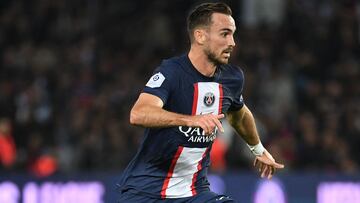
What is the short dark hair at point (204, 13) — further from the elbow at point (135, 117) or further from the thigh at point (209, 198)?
the thigh at point (209, 198)

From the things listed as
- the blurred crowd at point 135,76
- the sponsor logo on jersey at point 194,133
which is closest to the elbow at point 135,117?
the sponsor logo on jersey at point 194,133

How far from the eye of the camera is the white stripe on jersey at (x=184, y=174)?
6.65 metres

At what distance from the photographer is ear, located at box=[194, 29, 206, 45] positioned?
22.0 ft

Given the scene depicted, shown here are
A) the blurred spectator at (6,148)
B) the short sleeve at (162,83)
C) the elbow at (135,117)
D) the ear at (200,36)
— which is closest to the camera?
the elbow at (135,117)

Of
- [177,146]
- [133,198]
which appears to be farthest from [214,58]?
[133,198]

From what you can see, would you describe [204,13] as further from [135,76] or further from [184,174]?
[135,76]

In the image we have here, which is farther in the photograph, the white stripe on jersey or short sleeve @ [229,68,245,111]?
short sleeve @ [229,68,245,111]

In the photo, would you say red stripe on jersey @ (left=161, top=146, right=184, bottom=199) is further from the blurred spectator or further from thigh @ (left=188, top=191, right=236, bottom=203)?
the blurred spectator

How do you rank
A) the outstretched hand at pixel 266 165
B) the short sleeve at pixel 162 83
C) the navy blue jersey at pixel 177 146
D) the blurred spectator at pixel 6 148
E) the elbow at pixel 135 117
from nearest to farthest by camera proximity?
the elbow at pixel 135 117
the short sleeve at pixel 162 83
the navy blue jersey at pixel 177 146
the outstretched hand at pixel 266 165
the blurred spectator at pixel 6 148

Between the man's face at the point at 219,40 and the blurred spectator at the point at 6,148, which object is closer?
the man's face at the point at 219,40

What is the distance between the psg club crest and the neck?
5.3 inches

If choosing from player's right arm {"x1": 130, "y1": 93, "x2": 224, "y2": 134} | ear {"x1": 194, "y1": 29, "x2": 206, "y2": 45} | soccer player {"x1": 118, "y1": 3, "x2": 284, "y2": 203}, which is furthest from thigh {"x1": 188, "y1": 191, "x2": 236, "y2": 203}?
ear {"x1": 194, "y1": 29, "x2": 206, "y2": 45}

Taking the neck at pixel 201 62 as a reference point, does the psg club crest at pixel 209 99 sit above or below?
A: below

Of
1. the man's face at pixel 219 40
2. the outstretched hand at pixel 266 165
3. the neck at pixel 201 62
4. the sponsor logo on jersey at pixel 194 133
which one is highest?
the man's face at pixel 219 40
